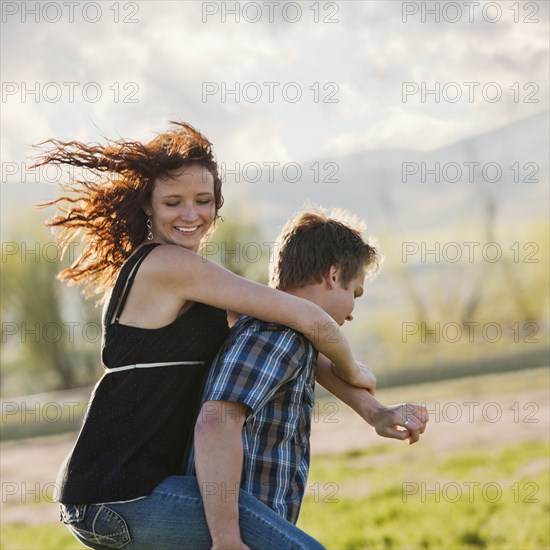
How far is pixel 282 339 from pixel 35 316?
1646 centimetres

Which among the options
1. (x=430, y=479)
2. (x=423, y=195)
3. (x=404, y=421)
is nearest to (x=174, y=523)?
(x=404, y=421)

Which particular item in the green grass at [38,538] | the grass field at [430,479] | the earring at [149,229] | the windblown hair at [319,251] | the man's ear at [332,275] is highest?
the earring at [149,229]

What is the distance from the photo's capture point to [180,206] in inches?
110

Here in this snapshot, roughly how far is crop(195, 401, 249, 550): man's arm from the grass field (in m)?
4.18

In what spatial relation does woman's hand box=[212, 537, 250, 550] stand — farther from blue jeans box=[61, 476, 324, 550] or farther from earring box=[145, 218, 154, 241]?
earring box=[145, 218, 154, 241]

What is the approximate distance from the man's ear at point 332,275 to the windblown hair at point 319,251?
1 centimetres

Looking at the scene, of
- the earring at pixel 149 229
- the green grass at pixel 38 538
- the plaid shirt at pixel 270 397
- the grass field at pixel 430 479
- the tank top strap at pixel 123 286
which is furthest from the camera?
the green grass at pixel 38 538

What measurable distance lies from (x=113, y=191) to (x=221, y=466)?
3.24 ft

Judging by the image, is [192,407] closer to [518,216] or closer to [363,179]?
[518,216]

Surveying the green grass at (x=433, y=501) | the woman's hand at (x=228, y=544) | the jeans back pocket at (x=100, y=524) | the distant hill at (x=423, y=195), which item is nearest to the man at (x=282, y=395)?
the woman's hand at (x=228, y=544)

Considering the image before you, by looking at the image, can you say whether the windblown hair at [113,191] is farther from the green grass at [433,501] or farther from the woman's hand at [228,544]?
the green grass at [433,501]

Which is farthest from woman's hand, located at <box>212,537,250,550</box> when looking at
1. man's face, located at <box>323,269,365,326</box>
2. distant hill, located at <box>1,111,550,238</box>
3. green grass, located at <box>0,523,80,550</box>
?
distant hill, located at <box>1,111,550,238</box>

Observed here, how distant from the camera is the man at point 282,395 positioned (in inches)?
92.9

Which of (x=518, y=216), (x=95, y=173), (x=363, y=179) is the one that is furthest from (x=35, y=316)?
(x=95, y=173)
